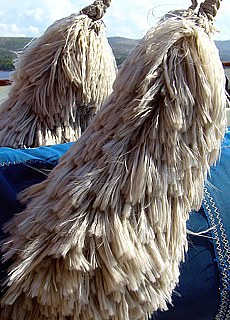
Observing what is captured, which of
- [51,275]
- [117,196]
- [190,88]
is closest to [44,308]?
[51,275]

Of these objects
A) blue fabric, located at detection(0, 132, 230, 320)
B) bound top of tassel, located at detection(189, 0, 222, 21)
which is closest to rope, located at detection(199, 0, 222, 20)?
bound top of tassel, located at detection(189, 0, 222, 21)

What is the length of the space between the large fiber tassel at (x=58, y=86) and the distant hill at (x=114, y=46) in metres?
0.03

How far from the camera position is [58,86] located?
811 millimetres

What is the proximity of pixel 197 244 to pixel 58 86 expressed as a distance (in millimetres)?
308

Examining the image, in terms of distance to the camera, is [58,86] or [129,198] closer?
[129,198]

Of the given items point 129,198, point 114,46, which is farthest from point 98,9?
point 129,198

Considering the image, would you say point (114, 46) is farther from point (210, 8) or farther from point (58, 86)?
point (210, 8)

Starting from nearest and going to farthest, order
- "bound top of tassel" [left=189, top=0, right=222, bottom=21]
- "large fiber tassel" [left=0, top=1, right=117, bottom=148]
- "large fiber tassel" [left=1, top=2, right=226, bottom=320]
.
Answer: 1. "large fiber tassel" [left=1, top=2, right=226, bottom=320]
2. "bound top of tassel" [left=189, top=0, right=222, bottom=21]
3. "large fiber tassel" [left=0, top=1, right=117, bottom=148]

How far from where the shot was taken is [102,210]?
Answer: 580 millimetres

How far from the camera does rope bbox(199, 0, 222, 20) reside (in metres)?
0.67

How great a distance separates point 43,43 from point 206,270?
1.35 ft

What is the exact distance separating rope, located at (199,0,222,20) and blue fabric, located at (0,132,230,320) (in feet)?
0.68

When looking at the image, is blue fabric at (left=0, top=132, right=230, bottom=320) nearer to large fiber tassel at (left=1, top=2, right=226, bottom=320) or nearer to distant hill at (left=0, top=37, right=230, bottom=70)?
large fiber tassel at (left=1, top=2, right=226, bottom=320)

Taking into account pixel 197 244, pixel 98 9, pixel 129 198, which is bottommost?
pixel 197 244
